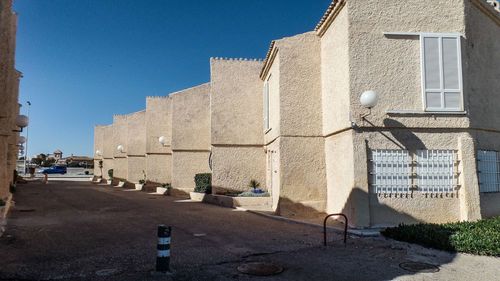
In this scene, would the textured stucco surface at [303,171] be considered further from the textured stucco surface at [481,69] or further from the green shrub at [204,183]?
the green shrub at [204,183]

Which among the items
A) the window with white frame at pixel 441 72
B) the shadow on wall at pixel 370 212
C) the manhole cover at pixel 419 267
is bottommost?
the manhole cover at pixel 419 267

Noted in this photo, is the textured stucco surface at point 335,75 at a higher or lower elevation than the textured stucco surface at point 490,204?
higher

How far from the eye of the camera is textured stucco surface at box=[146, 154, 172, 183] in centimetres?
2350

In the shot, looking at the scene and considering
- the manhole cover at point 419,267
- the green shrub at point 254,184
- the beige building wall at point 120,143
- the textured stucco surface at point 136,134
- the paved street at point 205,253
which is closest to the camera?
the paved street at point 205,253

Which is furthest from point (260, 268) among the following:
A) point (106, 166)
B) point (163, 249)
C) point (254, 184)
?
point (106, 166)

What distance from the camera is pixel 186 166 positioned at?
20.1 metres

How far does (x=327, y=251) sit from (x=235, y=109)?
395 inches

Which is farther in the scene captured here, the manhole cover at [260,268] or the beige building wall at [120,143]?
the beige building wall at [120,143]

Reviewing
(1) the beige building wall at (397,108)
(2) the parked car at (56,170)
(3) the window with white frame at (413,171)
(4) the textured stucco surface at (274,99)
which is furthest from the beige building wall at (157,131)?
(2) the parked car at (56,170)

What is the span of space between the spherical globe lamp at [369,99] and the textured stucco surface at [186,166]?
12462 millimetres

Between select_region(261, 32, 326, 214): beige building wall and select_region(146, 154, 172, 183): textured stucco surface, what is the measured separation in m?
13.1

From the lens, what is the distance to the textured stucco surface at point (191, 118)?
1967 cm

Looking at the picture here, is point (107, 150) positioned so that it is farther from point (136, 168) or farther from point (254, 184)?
point (254, 184)

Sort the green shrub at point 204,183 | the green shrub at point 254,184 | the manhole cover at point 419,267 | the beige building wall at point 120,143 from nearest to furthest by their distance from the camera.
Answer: the manhole cover at point 419,267
the green shrub at point 254,184
the green shrub at point 204,183
the beige building wall at point 120,143
